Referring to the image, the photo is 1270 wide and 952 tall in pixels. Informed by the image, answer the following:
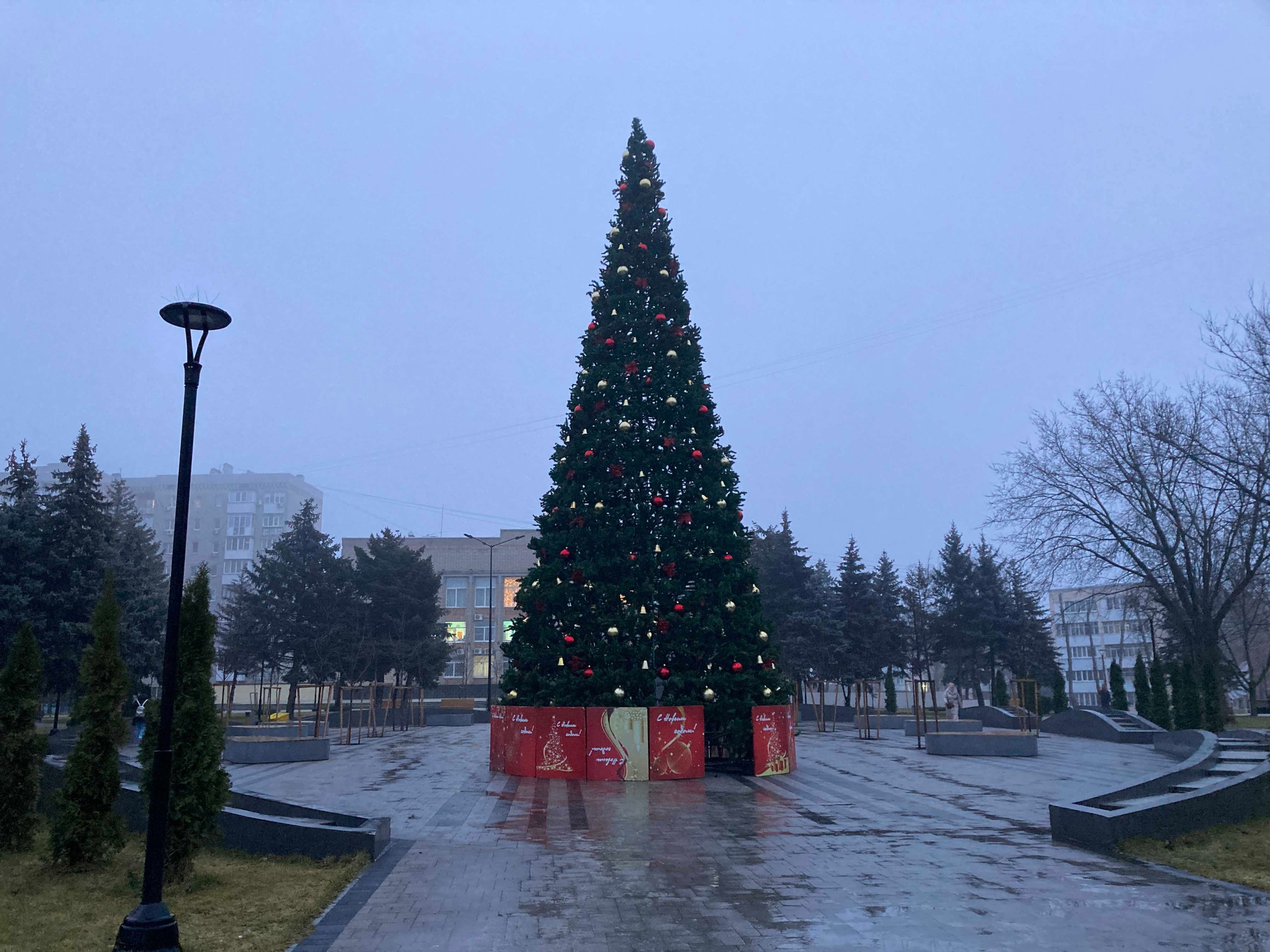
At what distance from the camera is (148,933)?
690 cm

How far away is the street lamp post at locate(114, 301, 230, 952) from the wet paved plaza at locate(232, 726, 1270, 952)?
135 centimetres

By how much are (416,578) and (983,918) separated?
56.5 metres

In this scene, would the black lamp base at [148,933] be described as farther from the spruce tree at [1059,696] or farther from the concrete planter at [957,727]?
the spruce tree at [1059,696]

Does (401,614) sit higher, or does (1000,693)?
(401,614)

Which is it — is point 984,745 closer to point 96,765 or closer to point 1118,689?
point 1118,689

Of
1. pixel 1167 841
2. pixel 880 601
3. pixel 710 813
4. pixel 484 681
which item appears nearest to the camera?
pixel 1167 841

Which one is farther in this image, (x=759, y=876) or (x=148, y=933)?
(x=759, y=876)

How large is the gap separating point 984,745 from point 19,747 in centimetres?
2397

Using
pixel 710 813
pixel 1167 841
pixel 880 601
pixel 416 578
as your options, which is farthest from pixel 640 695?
pixel 416 578

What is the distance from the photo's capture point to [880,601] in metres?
56.5

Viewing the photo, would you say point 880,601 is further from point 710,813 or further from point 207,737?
point 207,737

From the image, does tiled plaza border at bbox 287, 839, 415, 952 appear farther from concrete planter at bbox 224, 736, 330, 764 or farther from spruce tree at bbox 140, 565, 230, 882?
concrete planter at bbox 224, 736, 330, 764

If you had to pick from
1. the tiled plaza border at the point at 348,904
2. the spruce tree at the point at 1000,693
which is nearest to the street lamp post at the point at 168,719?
the tiled plaza border at the point at 348,904

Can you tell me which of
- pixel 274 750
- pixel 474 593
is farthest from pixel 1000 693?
pixel 474 593
